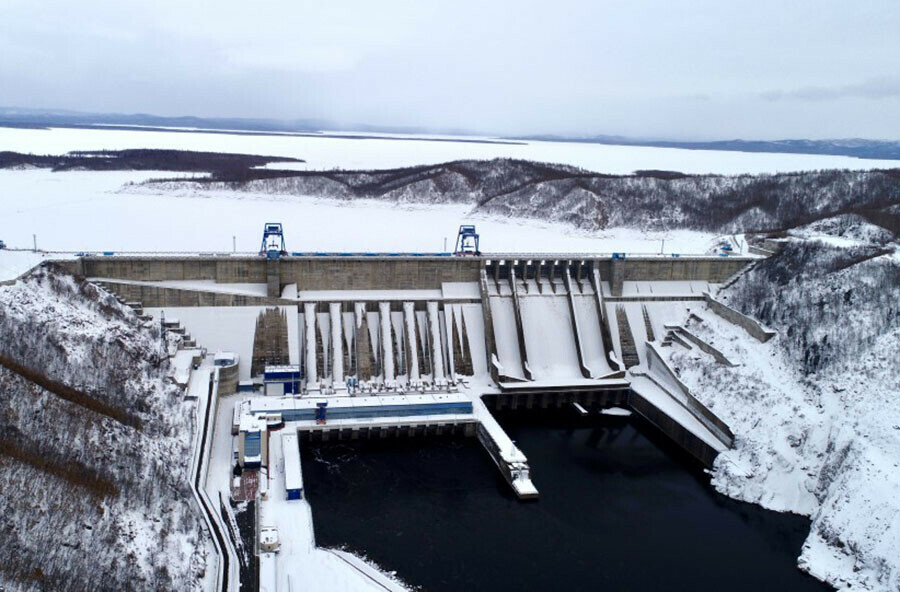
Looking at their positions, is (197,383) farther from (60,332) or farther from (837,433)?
(837,433)

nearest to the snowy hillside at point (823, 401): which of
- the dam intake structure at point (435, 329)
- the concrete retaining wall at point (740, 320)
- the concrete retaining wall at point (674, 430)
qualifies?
the concrete retaining wall at point (740, 320)

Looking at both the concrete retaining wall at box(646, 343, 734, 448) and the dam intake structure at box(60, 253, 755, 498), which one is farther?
the dam intake structure at box(60, 253, 755, 498)

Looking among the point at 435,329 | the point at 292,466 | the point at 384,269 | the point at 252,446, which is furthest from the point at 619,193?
the point at 252,446

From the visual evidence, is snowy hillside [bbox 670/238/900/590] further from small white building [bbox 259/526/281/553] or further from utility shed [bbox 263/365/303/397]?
utility shed [bbox 263/365/303/397]

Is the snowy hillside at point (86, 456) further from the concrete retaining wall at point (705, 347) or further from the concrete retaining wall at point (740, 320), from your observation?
the concrete retaining wall at point (740, 320)

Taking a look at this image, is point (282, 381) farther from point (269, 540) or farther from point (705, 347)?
point (705, 347)

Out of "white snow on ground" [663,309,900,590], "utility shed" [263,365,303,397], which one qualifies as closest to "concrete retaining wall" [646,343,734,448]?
"white snow on ground" [663,309,900,590]
